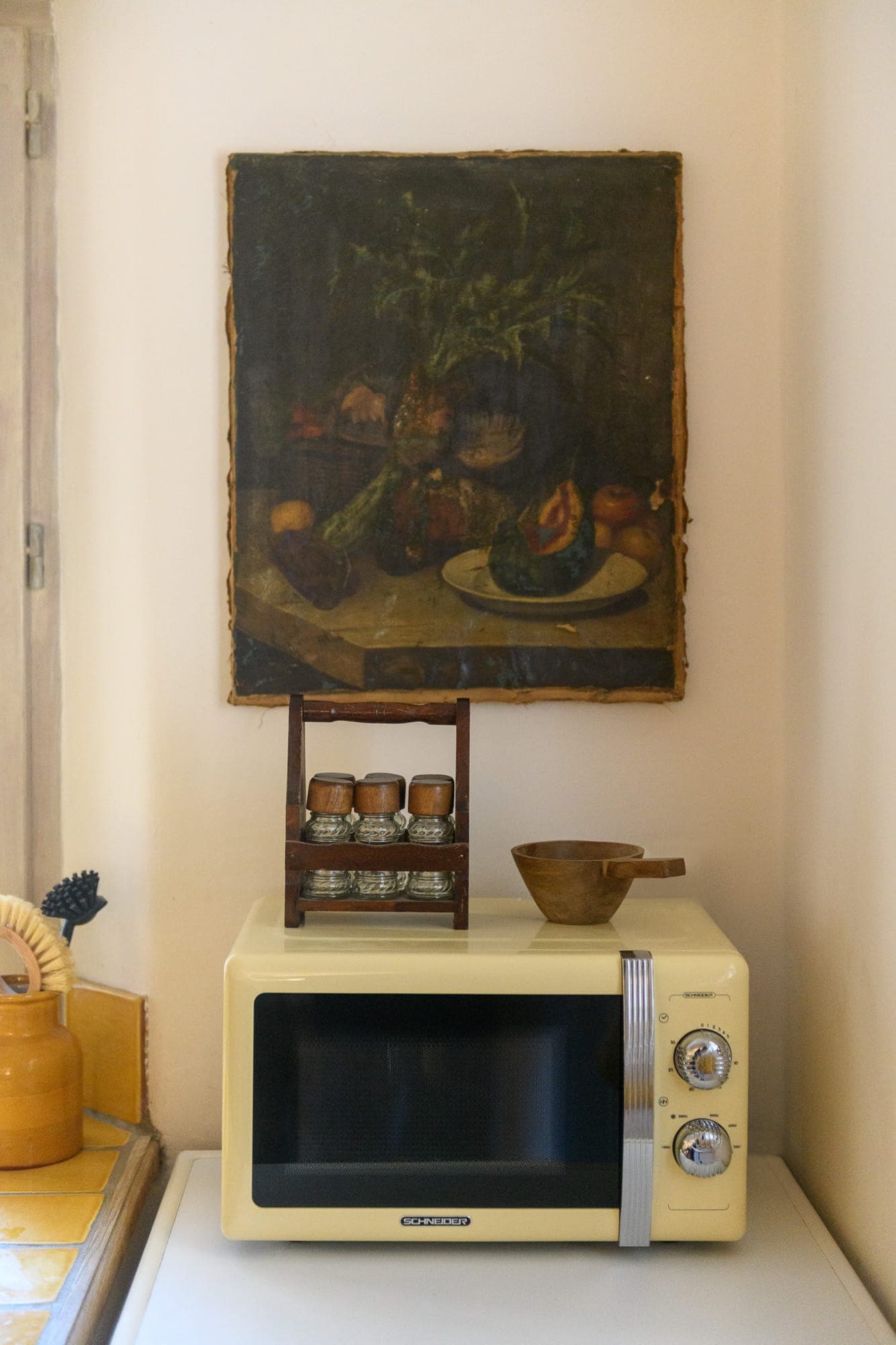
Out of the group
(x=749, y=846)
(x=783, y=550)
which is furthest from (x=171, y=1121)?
(x=783, y=550)

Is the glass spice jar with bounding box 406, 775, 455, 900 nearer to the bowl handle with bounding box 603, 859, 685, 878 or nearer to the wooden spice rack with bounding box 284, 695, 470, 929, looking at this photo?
the wooden spice rack with bounding box 284, 695, 470, 929

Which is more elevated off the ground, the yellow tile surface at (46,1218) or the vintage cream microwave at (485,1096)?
A: the vintage cream microwave at (485,1096)

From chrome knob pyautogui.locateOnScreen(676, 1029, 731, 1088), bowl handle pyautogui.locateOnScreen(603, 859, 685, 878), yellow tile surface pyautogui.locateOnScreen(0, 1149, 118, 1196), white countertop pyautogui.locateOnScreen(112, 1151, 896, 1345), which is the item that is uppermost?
bowl handle pyautogui.locateOnScreen(603, 859, 685, 878)

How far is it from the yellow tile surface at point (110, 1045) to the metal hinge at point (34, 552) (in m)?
0.50

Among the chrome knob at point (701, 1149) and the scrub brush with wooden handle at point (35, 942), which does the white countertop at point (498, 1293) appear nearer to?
the chrome knob at point (701, 1149)

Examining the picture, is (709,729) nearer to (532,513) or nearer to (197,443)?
(532,513)

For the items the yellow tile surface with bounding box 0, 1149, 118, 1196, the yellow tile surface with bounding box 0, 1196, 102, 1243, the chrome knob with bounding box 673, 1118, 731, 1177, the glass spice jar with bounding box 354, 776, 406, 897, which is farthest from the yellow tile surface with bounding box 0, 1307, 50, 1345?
the chrome knob with bounding box 673, 1118, 731, 1177

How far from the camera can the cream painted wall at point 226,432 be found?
139 centimetres

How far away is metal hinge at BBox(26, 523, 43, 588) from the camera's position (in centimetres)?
142

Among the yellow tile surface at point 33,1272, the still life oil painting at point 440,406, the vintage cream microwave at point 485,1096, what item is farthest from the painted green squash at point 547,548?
the yellow tile surface at point 33,1272

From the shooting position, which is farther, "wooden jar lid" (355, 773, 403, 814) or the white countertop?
"wooden jar lid" (355, 773, 403, 814)

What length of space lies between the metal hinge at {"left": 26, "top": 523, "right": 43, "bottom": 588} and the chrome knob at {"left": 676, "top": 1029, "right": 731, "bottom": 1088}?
0.92 metres

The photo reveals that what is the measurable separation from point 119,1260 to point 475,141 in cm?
128

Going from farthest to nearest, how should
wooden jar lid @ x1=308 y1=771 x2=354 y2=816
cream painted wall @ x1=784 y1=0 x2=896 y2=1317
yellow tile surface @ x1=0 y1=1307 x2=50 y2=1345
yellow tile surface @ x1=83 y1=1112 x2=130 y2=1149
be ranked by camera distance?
yellow tile surface @ x1=83 y1=1112 x2=130 y2=1149 → wooden jar lid @ x1=308 y1=771 x2=354 y2=816 → cream painted wall @ x1=784 y1=0 x2=896 y2=1317 → yellow tile surface @ x1=0 y1=1307 x2=50 y2=1345
